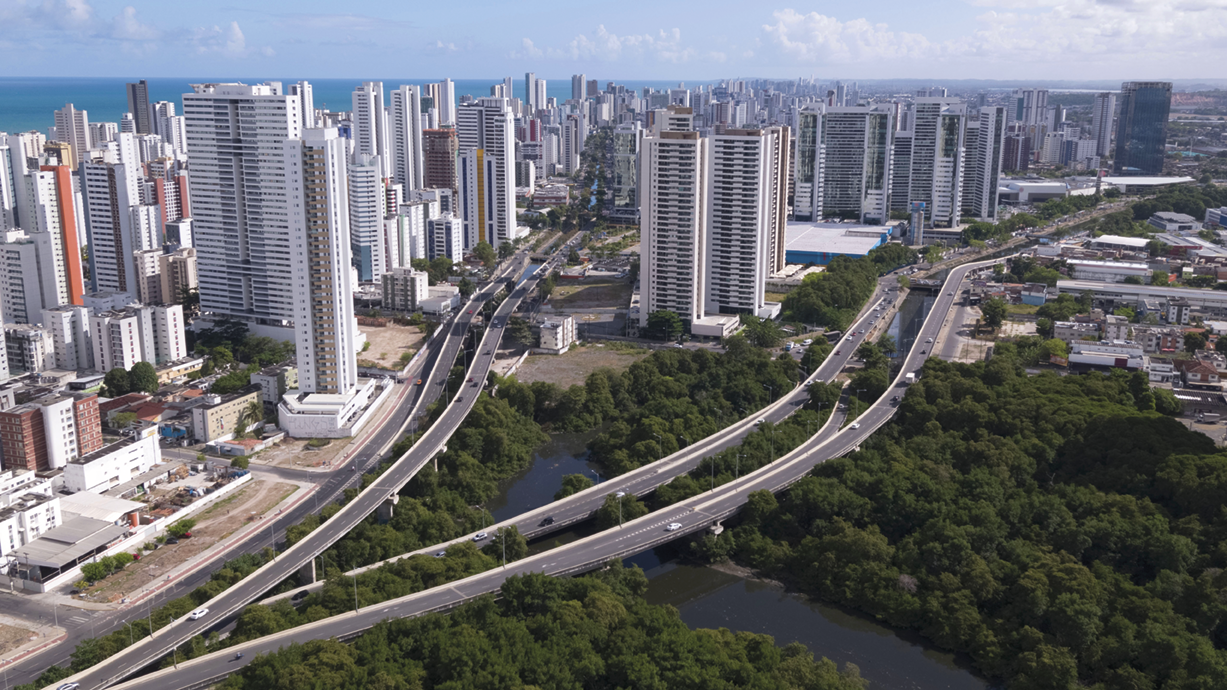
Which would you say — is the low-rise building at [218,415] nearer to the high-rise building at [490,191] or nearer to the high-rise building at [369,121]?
the high-rise building at [490,191]

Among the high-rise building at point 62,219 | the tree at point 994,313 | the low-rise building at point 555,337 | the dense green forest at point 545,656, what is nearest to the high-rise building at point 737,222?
the low-rise building at point 555,337

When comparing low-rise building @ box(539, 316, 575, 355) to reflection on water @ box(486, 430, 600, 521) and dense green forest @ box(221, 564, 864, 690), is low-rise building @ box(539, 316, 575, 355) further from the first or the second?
dense green forest @ box(221, 564, 864, 690)

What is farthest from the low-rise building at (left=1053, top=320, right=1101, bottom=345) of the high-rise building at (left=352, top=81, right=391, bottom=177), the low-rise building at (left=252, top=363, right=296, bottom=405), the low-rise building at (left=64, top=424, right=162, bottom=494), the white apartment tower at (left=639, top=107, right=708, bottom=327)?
the high-rise building at (left=352, top=81, right=391, bottom=177)

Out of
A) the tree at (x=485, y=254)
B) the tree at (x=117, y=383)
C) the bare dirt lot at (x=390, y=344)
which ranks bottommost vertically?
the bare dirt lot at (x=390, y=344)

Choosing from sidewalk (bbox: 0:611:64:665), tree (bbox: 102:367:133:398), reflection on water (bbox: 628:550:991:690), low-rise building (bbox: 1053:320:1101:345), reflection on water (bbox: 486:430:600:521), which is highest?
low-rise building (bbox: 1053:320:1101:345)

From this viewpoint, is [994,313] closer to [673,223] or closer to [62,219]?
[673,223]

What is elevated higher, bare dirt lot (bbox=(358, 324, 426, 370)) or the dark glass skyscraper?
the dark glass skyscraper

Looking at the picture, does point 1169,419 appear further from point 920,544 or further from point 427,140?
point 427,140

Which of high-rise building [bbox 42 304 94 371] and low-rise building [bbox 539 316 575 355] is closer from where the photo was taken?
high-rise building [bbox 42 304 94 371]

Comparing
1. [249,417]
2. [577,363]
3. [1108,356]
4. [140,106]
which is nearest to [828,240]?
[1108,356]
